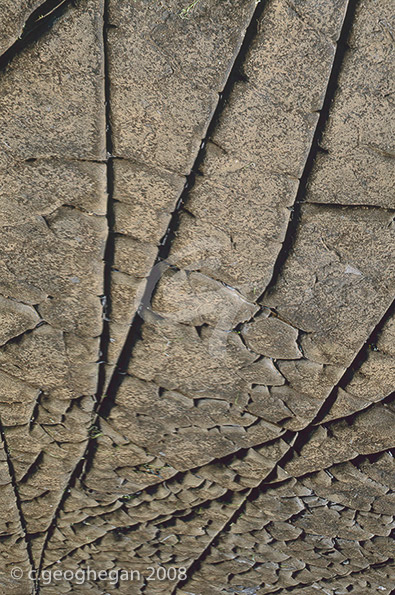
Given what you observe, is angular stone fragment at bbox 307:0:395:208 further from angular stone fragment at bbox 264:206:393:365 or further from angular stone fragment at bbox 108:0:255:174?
angular stone fragment at bbox 108:0:255:174

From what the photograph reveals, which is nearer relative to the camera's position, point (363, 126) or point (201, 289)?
point (363, 126)

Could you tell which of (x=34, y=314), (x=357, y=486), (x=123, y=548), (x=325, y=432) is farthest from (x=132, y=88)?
(x=123, y=548)

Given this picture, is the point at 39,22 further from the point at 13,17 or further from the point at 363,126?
the point at 363,126

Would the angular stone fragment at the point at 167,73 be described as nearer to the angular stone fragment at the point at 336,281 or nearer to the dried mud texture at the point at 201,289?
the dried mud texture at the point at 201,289

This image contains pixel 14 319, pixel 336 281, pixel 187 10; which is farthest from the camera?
pixel 14 319

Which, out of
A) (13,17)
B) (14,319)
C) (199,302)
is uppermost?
(13,17)

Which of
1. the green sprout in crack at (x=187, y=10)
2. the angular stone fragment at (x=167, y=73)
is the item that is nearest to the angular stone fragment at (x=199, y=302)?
the angular stone fragment at (x=167, y=73)

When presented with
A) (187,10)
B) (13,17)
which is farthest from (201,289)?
(13,17)

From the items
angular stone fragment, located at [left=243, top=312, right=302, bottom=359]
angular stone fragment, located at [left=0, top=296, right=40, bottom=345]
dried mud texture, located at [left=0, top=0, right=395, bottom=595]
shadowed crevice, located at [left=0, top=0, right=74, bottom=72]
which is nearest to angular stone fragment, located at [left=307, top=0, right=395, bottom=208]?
dried mud texture, located at [left=0, top=0, right=395, bottom=595]

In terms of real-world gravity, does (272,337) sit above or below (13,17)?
below

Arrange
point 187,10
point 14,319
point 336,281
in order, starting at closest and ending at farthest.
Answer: point 187,10
point 336,281
point 14,319
